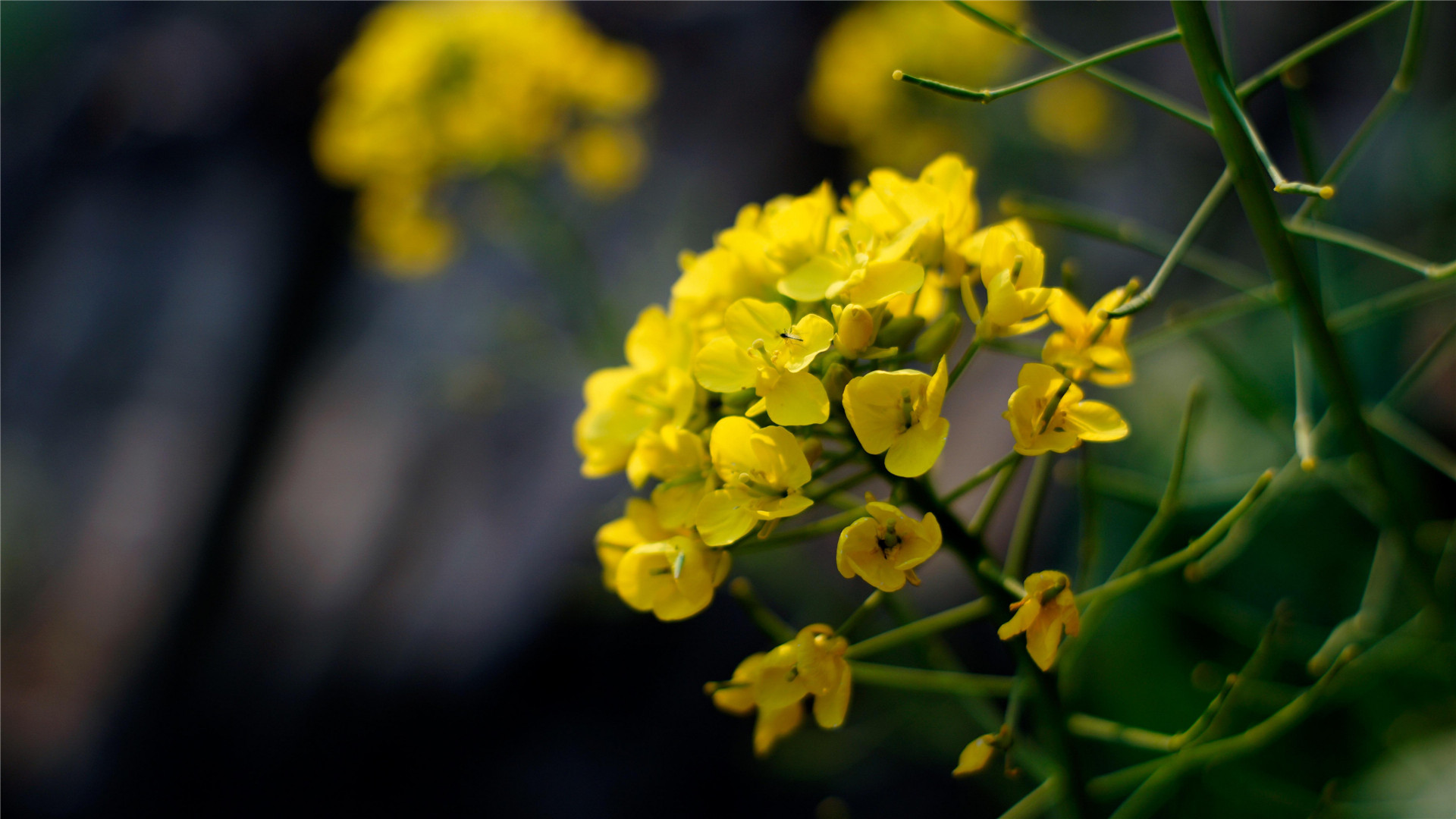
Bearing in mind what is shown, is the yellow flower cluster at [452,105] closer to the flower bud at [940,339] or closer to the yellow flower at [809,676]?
the flower bud at [940,339]

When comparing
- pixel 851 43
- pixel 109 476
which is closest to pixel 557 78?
pixel 851 43

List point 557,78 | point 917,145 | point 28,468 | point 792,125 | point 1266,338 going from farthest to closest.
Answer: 1. point 28,468
2. point 792,125
3. point 917,145
4. point 557,78
5. point 1266,338

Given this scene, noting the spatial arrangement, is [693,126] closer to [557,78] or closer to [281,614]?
[557,78]

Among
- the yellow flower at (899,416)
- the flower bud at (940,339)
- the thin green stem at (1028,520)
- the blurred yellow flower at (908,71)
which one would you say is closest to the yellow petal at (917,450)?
the yellow flower at (899,416)

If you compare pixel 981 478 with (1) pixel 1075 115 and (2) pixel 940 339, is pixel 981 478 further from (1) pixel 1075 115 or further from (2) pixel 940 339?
(1) pixel 1075 115

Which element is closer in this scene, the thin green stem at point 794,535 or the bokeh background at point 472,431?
the thin green stem at point 794,535

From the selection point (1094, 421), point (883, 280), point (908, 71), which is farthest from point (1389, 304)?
point (908, 71)
